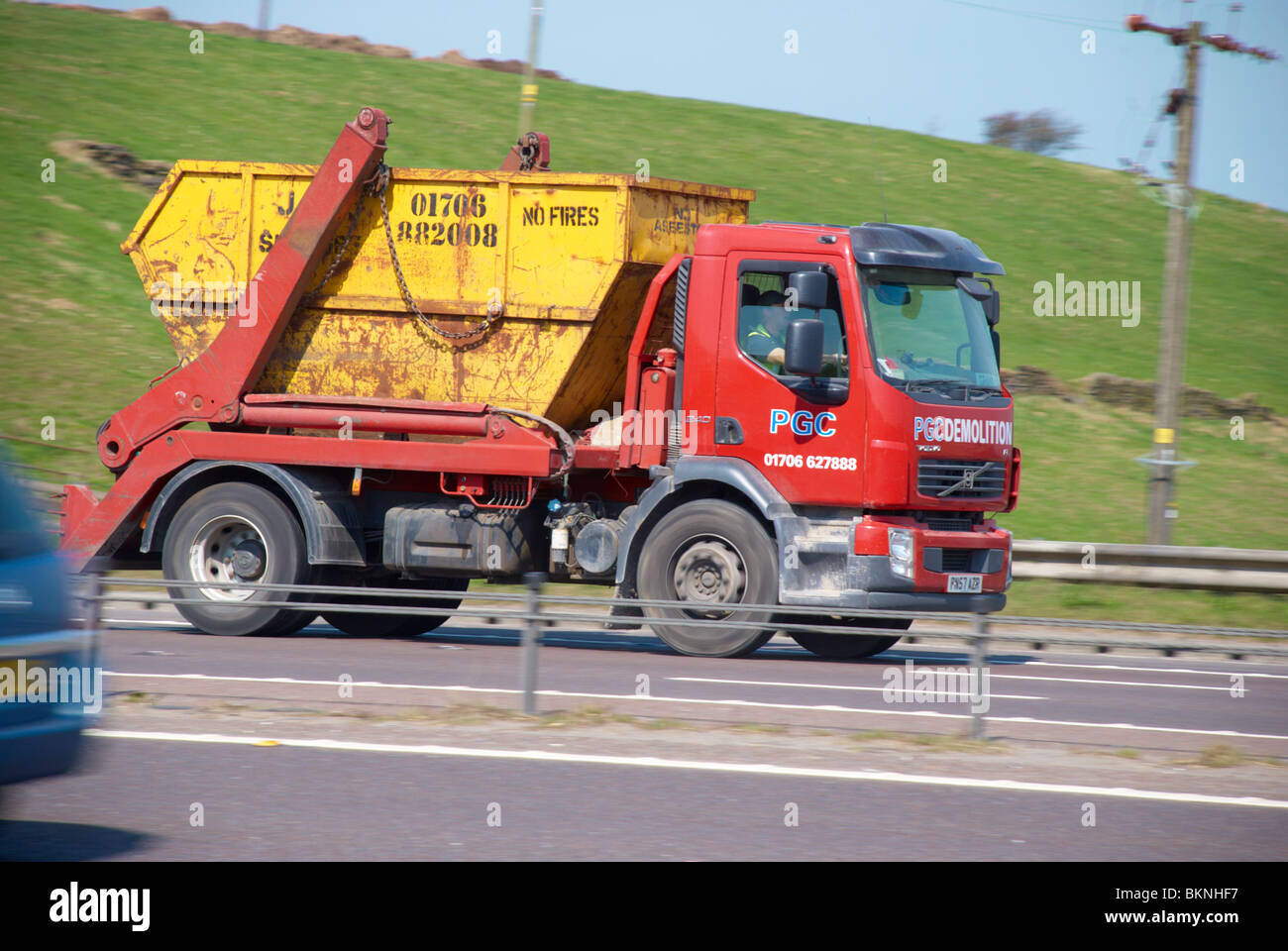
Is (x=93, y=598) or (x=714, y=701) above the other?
(x=93, y=598)

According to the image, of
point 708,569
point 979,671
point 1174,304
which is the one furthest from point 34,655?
point 1174,304

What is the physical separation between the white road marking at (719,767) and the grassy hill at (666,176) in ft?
43.2

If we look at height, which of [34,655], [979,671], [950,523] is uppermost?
[950,523]

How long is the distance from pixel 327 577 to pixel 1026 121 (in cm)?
5583

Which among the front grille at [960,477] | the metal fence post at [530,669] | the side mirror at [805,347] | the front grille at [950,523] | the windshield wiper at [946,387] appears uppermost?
the side mirror at [805,347]

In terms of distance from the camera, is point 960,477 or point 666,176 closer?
point 960,477

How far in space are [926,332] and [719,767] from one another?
519cm

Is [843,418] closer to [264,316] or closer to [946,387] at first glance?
[946,387]

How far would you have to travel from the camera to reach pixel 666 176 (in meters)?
34.5

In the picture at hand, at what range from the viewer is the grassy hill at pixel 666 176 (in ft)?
74.6

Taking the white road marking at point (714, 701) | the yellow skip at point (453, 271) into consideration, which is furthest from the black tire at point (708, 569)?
the white road marking at point (714, 701)

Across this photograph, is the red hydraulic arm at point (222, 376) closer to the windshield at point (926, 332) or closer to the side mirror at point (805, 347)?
the side mirror at point (805, 347)
